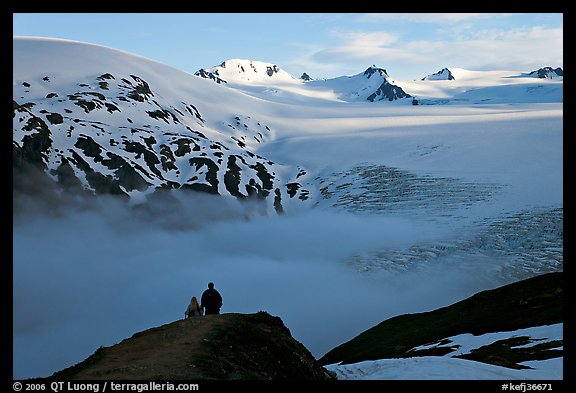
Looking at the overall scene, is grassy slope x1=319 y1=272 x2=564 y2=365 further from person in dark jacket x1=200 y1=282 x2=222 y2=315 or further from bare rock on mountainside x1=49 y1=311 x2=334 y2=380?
bare rock on mountainside x1=49 y1=311 x2=334 y2=380

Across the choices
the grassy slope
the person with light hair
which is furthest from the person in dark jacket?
the grassy slope

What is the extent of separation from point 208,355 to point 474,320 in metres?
50.8

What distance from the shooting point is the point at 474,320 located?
66.6 m

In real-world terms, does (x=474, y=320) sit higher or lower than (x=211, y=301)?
lower

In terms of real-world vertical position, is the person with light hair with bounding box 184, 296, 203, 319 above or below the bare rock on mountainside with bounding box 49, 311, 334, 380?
above

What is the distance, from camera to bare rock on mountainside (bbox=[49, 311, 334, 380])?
73.4 ft

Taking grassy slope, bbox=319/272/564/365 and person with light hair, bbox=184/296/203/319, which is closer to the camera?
person with light hair, bbox=184/296/203/319

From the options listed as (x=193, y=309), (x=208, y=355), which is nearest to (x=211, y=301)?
(x=193, y=309)

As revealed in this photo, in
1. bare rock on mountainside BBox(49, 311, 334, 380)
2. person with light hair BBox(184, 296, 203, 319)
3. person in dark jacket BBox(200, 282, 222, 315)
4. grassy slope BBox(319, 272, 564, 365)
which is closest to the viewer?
bare rock on mountainside BBox(49, 311, 334, 380)

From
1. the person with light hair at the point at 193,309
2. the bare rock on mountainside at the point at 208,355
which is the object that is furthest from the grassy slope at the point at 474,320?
the bare rock on mountainside at the point at 208,355

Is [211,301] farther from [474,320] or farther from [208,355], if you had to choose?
[474,320]

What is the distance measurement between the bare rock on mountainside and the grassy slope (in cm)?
2944
